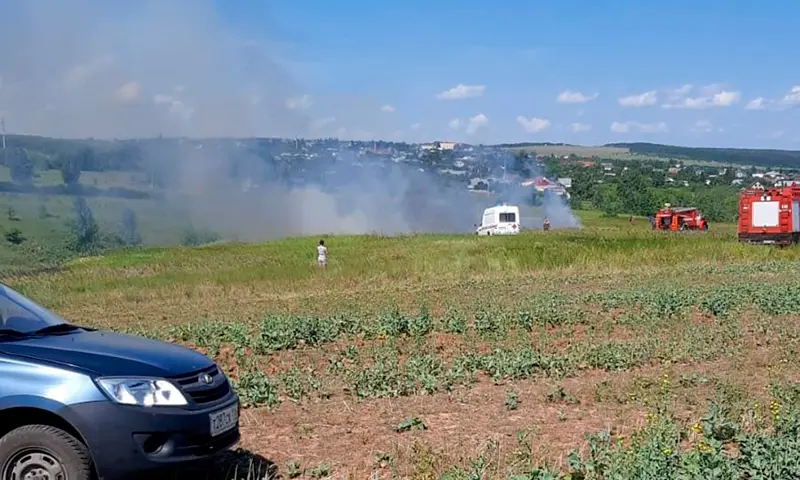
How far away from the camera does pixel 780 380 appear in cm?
974

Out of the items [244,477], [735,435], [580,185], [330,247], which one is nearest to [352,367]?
[244,477]

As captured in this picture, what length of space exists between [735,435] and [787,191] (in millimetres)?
40558

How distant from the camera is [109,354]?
618cm

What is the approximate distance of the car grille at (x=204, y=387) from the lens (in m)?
6.20

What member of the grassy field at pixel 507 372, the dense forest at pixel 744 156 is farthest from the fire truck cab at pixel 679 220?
the dense forest at pixel 744 156

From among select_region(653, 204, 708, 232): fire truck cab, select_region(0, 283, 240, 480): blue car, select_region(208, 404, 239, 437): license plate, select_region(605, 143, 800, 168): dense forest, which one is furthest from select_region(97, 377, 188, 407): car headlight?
select_region(605, 143, 800, 168): dense forest

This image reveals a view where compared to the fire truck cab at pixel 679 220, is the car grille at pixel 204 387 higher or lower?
higher

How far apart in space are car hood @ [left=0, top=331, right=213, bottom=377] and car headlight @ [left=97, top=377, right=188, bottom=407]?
2.0 inches

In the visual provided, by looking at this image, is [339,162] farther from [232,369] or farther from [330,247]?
[232,369]

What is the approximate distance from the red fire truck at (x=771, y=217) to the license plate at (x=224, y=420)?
4037cm

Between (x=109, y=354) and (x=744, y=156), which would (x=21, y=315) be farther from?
(x=744, y=156)

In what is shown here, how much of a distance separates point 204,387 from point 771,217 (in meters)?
42.0

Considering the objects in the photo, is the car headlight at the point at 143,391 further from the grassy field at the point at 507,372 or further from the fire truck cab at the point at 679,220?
the fire truck cab at the point at 679,220

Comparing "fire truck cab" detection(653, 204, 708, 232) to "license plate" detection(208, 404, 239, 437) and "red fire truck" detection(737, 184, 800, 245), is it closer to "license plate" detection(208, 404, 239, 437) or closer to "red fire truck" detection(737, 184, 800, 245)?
"red fire truck" detection(737, 184, 800, 245)
